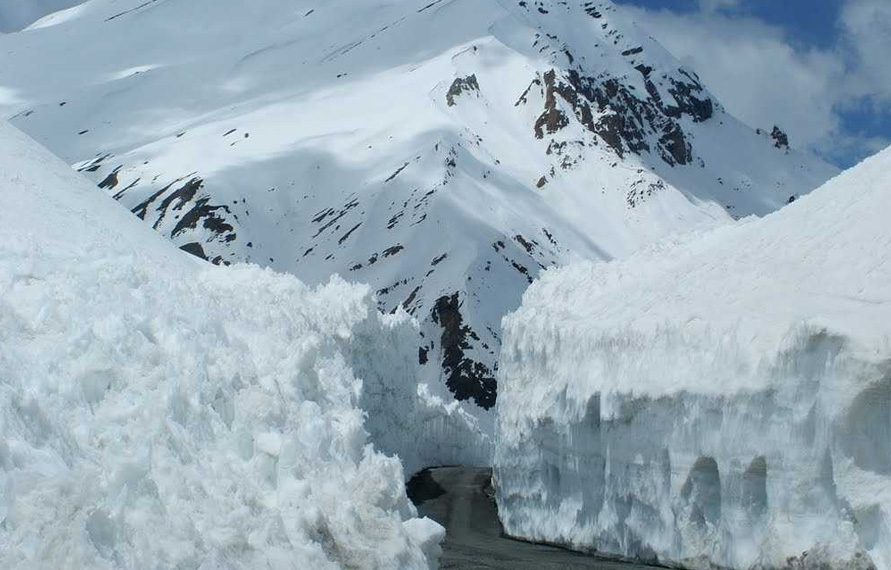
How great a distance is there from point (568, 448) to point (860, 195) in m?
7.11

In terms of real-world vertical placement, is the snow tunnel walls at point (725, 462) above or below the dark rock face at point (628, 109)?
above

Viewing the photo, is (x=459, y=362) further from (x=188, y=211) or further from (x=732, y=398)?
(x=732, y=398)

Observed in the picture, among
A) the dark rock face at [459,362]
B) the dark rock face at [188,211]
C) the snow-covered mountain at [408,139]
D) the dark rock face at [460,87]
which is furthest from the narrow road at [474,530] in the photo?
the dark rock face at [460,87]

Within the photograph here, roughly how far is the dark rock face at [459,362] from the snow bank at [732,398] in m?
46.2

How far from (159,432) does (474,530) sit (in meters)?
16.8

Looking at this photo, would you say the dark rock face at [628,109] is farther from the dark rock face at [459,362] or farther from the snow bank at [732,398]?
the snow bank at [732,398]

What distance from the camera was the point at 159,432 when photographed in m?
12.0

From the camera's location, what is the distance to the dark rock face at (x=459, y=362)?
72.0 meters

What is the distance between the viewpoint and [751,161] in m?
164

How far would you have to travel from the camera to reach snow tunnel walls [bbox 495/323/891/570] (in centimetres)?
1589

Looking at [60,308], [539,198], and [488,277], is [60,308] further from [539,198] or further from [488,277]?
[539,198]

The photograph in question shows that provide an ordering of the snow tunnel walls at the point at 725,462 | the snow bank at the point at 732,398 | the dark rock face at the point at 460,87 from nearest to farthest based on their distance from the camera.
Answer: the snow tunnel walls at the point at 725,462 < the snow bank at the point at 732,398 < the dark rock face at the point at 460,87

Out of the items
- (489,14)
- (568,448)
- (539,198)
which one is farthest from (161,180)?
(568,448)

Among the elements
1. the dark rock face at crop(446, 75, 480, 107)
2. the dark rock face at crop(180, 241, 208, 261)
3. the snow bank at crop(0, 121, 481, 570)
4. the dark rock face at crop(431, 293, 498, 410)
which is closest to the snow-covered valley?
the snow bank at crop(0, 121, 481, 570)
